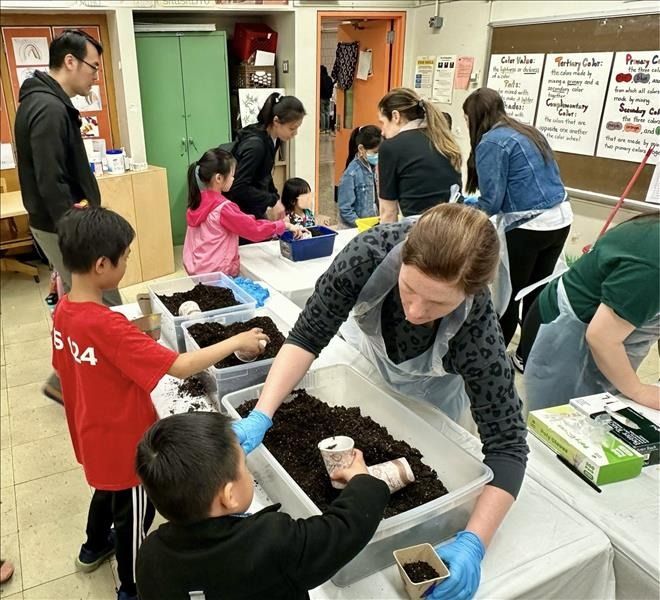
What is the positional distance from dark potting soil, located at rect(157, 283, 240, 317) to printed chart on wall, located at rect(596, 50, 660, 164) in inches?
109

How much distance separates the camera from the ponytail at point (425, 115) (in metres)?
2.44

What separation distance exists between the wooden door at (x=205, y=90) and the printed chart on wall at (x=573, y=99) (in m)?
2.65

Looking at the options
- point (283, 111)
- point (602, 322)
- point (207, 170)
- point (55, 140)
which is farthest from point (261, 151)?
point (602, 322)

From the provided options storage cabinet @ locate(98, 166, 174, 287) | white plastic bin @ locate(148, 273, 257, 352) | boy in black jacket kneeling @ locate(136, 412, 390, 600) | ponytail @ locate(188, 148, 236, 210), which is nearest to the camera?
boy in black jacket kneeling @ locate(136, 412, 390, 600)

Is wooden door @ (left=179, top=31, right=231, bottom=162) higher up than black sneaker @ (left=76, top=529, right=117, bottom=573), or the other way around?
wooden door @ (left=179, top=31, right=231, bottom=162)

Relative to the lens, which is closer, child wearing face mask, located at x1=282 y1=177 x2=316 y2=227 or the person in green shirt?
the person in green shirt

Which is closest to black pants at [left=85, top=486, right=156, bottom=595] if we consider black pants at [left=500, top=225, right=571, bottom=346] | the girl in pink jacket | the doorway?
the girl in pink jacket

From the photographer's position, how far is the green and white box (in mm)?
1159

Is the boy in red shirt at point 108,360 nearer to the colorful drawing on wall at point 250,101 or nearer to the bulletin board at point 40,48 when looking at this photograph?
the bulletin board at point 40,48

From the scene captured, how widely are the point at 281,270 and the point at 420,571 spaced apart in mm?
1674

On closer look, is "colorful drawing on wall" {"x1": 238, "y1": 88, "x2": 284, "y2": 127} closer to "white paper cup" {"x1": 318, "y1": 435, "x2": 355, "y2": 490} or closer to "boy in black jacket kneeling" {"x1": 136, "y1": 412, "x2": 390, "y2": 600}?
"white paper cup" {"x1": 318, "y1": 435, "x2": 355, "y2": 490}

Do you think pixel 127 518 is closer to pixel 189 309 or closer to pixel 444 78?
pixel 189 309

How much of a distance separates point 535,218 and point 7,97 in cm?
403

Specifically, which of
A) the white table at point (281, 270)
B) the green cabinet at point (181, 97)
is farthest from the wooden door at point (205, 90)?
the white table at point (281, 270)
